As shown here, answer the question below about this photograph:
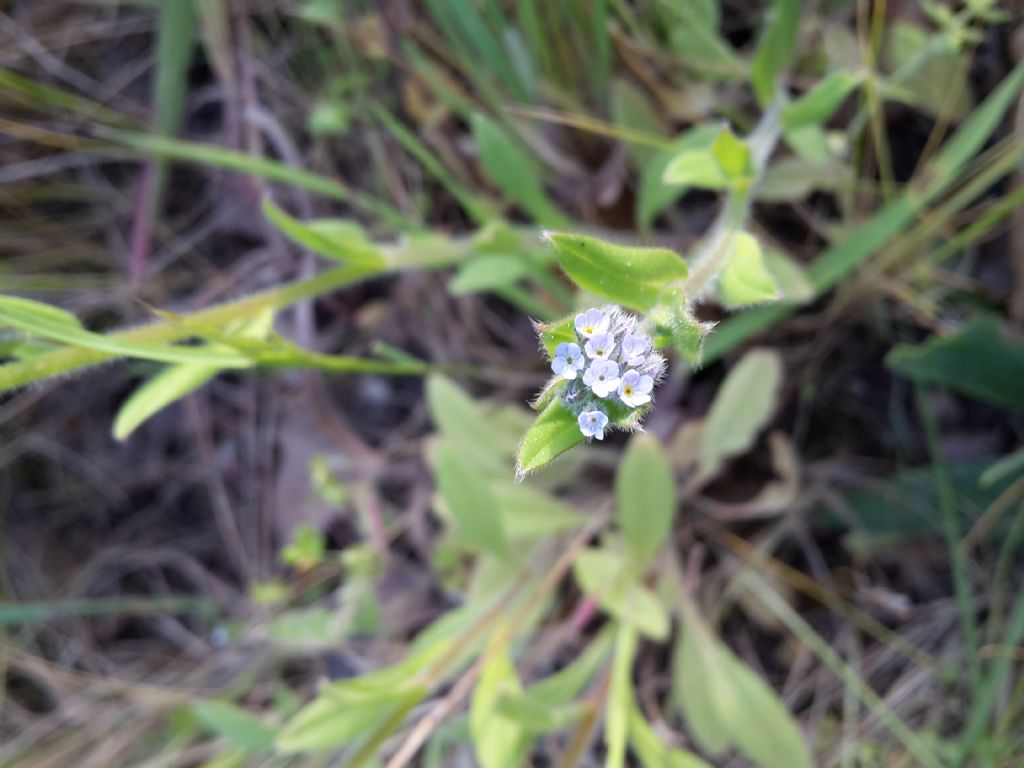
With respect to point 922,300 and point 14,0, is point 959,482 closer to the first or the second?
point 922,300

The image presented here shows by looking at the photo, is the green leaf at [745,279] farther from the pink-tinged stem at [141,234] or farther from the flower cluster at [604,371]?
the pink-tinged stem at [141,234]

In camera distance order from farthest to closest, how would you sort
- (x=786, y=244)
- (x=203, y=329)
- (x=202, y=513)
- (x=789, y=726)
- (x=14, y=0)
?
(x=202, y=513) → (x=14, y=0) → (x=786, y=244) → (x=789, y=726) → (x=203, y=329)

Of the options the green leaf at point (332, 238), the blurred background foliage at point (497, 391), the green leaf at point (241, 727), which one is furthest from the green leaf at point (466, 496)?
the green leaf at point (241, 727)

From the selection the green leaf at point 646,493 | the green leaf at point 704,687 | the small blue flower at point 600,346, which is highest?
the small blue flower at point 600,346

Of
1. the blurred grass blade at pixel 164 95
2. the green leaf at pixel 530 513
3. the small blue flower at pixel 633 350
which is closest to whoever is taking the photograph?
the small blue flower at pixel 633 350

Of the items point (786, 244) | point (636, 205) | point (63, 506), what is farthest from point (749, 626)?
point (63, 506)

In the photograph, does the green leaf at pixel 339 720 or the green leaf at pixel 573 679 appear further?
the green leaf at pixel 573 679

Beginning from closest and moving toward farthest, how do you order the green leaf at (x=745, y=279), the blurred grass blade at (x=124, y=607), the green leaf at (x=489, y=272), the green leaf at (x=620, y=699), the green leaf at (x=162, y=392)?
the green leaf at (x=745, y=279), the green leaf at (x=162, y=392), the green leaf at (x=620, y=699), the green leaf at (x=489, y=272), the blurred grass blade at (x=124, y=607)
